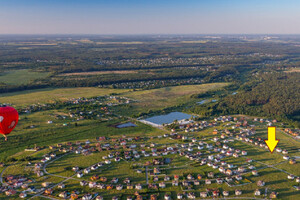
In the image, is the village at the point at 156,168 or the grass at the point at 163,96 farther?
the grass at the point at 163,96

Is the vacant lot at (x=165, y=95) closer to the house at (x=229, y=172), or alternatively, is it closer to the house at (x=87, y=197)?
the house at (x=229, y=172)

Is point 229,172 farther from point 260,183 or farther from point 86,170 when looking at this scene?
point 86,170

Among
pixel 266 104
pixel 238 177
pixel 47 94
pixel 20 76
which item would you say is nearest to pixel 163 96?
pixel 266 104

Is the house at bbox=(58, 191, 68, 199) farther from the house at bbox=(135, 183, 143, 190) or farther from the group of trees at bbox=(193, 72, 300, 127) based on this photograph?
the group of trees at bbox=(193, 72, 300, 127)

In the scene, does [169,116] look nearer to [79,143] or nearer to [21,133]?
[79,143]

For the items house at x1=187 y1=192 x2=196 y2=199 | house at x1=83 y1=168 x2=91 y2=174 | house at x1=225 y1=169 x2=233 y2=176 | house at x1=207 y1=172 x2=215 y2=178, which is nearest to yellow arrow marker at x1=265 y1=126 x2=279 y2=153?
house at x1=225 y1=169 x2=233 y2=176

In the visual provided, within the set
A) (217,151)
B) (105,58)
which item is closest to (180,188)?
(217,151)

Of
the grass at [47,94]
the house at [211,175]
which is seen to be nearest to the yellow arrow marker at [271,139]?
the house at [211,175]
